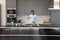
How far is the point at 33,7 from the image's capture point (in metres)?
6.43

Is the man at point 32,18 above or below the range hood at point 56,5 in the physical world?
below

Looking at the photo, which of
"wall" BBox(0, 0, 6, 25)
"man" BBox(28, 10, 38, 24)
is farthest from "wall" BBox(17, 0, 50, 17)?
"wall" BBox(0, 0, 6, 25)

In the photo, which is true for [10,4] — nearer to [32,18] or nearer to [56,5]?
[32,18]

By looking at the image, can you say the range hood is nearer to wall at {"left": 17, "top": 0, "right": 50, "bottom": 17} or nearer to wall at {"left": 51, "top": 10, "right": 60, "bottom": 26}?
wall at {"left": 51, "top": 10, "right": 60, "bottom": 26}

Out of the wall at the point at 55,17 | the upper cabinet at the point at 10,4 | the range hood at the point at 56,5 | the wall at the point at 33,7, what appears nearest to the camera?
the range hood at the point at 56,5

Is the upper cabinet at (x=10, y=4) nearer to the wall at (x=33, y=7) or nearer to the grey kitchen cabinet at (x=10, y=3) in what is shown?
the grey kitchen cabinet at (x=10, y=3)

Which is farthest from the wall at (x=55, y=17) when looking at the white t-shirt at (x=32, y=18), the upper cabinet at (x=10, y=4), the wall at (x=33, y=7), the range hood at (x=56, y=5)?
the upper cabinet at (x=10, y=4)

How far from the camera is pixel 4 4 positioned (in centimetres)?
598

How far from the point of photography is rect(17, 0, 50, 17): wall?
6363 mm

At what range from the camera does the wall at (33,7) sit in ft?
20.9

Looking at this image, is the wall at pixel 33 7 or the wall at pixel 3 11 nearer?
the wall at pixel 3 11

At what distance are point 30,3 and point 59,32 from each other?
2762mm

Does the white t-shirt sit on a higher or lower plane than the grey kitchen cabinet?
lower

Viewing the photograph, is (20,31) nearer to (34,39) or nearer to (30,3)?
(34,39)
